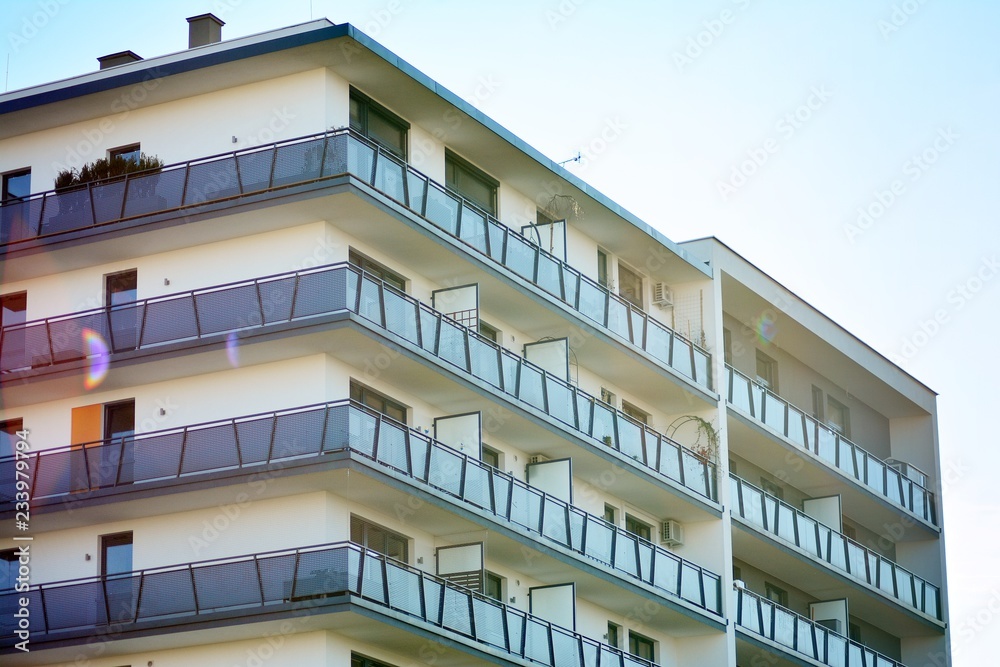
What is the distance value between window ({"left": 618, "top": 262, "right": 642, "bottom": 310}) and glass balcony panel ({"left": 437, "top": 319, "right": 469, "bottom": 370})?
31.5 feet

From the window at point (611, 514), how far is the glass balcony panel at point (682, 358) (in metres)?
3.75

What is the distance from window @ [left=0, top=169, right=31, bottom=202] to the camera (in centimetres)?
4303

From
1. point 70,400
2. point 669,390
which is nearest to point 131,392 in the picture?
point 70,400

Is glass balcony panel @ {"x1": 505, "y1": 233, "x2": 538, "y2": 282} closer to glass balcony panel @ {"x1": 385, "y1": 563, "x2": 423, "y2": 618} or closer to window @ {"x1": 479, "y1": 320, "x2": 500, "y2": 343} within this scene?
window @ {"x1": 479, "y1": 320, "x2": 500, "y2": 343}

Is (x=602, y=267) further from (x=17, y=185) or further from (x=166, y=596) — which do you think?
(x=166, y=596)

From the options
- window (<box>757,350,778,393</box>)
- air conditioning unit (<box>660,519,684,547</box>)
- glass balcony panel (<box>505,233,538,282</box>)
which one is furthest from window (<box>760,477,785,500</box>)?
glass balcony panel (<box>505,233,538,282</box>)

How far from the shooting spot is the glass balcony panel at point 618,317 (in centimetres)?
4731

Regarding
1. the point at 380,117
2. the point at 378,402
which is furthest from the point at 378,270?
the point at 380,117

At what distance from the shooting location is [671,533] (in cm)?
4981

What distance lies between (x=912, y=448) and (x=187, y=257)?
30038 millimetres

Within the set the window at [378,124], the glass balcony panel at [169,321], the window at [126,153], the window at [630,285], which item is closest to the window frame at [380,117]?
the window at [378,124]

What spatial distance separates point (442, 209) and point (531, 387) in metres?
4.67

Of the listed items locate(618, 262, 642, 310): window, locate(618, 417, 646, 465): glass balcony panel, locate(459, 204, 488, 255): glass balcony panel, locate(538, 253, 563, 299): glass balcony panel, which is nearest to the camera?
locate(459, 204, 488, 255): glass balcony panel

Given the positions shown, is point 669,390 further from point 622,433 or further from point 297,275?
point 297,275
